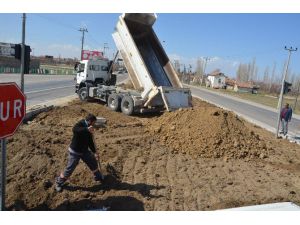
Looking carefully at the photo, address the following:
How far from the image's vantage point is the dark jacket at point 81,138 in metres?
6.89

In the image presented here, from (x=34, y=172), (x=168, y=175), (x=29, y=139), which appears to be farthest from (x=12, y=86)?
(x=29, y=139)

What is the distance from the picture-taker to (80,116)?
15.0 metres

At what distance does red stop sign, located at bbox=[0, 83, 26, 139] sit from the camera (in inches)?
180

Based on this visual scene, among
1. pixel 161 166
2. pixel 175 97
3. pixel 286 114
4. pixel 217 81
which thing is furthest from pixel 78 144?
pixel 217 81

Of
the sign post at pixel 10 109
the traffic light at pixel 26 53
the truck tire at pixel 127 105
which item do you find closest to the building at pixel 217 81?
the truck tire at pixel 127 105

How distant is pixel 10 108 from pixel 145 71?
11.6 m

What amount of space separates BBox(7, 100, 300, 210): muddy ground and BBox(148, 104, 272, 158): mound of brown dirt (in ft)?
0.10

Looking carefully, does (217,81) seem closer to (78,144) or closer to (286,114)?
(286,114)

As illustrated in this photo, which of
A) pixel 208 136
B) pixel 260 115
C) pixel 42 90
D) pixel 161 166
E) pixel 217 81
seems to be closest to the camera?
pixel 161 166

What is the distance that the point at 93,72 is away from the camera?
21.0 metres

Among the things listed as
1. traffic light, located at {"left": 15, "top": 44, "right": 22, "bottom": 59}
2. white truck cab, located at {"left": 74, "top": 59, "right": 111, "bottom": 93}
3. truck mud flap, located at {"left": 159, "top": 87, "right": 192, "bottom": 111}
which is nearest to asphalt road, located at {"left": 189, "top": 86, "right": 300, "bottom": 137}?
truck mud flap, located at {"left": 159, "top": 87, "right": 192, "bottom": 111}

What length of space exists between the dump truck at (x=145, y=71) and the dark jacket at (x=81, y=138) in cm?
897

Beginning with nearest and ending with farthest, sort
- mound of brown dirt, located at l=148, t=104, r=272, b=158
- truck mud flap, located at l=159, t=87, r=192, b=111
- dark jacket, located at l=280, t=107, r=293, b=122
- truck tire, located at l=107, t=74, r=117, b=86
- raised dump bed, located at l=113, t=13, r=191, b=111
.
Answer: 1. mound of brown dirt, located at l=148, t=104, r=272, b=158
2. truck mud flap, located at l=159, t=87, r=192, b=111
3. raised dump bed, located at l=113, t=13, r=191, b=111
4. dark jacket, located at l=280, t=107, r=293, b=122
5. truck tire, located at l=107, t=74, r=117, b=86

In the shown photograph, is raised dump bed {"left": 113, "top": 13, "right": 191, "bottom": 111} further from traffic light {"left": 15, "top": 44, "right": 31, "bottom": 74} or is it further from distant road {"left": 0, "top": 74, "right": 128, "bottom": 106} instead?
traffic light {"left": 15, "top": 44, "right": 31, "bottom": 74}
